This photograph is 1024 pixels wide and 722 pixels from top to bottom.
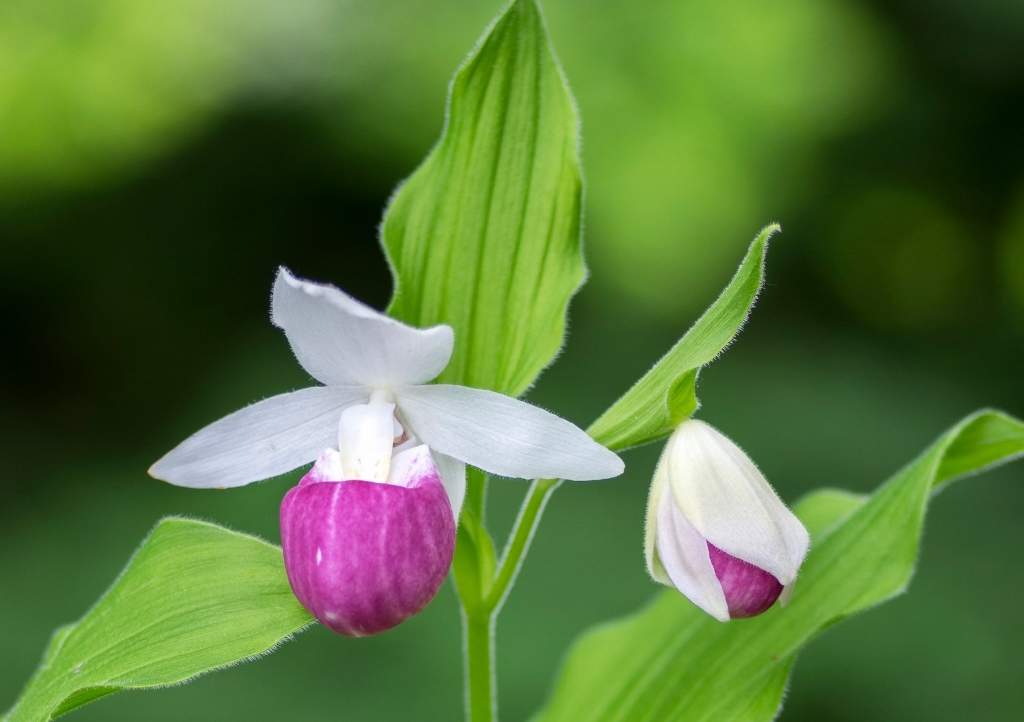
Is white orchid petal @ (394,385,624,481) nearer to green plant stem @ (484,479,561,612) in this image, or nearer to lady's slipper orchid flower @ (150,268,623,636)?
lady's slipper orchid flower @ (150,268,623,636)

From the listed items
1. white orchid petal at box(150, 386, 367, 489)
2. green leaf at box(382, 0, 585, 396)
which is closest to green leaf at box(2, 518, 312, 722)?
white orchid petal at box(150, 386, 367, 489)

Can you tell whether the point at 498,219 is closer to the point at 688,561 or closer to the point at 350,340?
the point at 350,340

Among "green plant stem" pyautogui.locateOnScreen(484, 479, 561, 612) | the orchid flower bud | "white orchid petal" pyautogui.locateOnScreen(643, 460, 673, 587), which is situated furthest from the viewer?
"green plant stem" pyautogui.locateOnScreen(484, 479, 561, 612)

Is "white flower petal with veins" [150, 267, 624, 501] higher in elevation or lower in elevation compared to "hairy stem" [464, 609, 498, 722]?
higher

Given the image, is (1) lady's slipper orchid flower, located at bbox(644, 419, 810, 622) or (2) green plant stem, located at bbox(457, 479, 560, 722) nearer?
(1) lady's slipper orchid flower, located at bbox(644, 419, 810, 622)

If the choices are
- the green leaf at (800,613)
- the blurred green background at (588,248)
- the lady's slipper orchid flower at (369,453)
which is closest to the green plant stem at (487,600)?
the lady's slipper orchid flower at (369,453)

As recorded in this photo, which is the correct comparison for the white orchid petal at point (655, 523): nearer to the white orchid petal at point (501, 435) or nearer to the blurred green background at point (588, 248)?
the white orchid petal at point (501, 435)

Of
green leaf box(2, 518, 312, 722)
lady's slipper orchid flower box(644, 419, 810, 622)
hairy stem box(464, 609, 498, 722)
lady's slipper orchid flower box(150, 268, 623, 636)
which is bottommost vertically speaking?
hairy stem box(464, 609, 498, 722)
